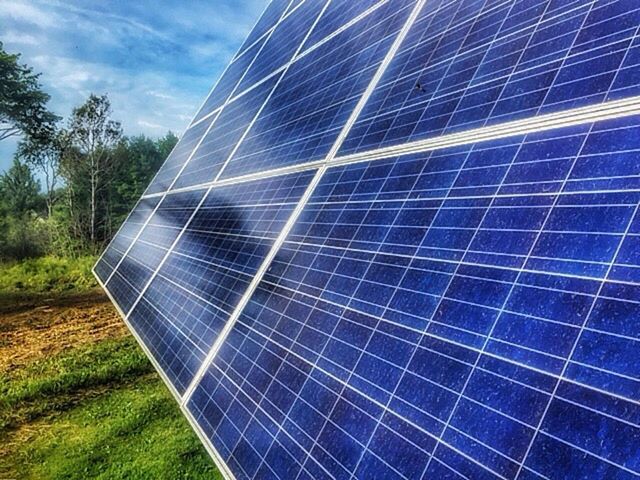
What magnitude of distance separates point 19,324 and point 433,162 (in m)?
15.3

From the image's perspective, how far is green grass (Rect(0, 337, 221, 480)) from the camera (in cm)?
688

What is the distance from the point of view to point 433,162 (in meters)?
3.46

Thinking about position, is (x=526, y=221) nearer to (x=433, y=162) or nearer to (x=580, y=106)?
(x=580, y=106)

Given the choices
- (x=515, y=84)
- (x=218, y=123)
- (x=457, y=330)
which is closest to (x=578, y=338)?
(x=457, y=330)

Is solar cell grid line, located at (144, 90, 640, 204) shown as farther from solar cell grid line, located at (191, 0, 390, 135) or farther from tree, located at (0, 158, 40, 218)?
tree, located at (0, 158, 40, 218)

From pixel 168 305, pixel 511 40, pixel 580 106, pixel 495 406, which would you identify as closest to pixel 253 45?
pixel 168 305

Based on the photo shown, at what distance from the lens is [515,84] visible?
130 inches

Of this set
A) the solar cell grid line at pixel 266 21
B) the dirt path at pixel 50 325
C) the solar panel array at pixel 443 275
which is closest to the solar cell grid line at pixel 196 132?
the solar cell grid line at pixel 266 21

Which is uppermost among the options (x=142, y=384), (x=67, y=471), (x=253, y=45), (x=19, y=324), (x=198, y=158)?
(x=253, y=45)

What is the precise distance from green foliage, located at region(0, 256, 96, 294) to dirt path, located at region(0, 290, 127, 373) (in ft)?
6.19

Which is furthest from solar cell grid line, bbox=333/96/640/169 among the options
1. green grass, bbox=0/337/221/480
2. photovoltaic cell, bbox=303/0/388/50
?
green grass, bbox=0/337/221/480

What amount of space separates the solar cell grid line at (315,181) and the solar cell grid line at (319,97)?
0.13 metres

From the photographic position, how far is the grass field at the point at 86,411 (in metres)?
6.93

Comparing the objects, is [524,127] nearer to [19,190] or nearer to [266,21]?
[266,21]
